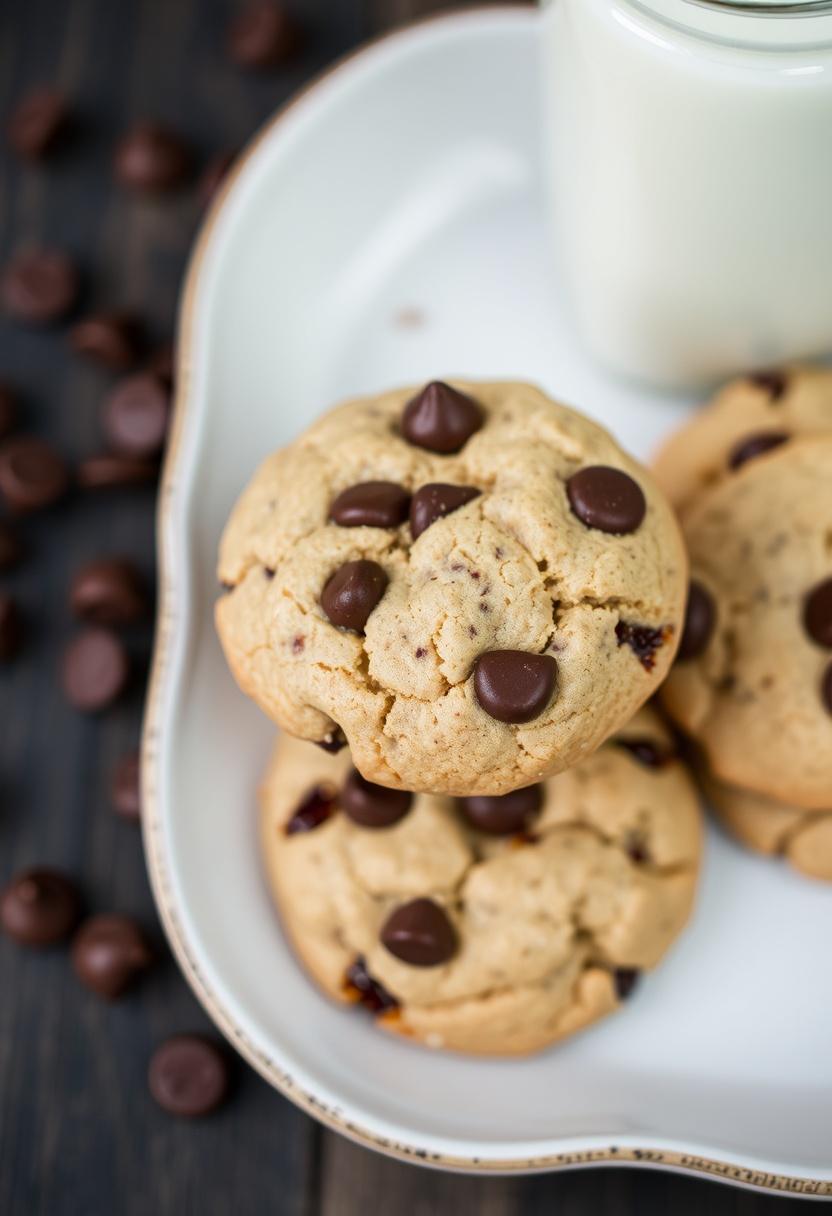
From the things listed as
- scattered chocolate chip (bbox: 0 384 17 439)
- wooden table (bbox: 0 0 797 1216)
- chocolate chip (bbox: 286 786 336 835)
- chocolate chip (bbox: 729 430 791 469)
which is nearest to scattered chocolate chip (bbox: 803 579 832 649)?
chocolate chip (bbox: 729 430 791 469)

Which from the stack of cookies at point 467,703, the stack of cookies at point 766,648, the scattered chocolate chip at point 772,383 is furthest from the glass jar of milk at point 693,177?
the stack of cookies at point 467,703

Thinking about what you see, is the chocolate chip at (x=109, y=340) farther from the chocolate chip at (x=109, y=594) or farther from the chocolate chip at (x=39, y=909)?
the chocolate chip at (x=39, y=909)

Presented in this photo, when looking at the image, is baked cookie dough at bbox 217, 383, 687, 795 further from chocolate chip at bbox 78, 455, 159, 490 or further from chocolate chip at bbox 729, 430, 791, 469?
chocolate chip at bbox 78, 455, 159, 490

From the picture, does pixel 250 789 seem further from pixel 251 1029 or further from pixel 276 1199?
pixel 276 1199

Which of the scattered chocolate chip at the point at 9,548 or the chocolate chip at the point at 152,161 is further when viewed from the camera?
the chocolate chip at the point at 152,161

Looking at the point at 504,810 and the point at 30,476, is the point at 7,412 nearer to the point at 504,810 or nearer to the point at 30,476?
the point at 30,476

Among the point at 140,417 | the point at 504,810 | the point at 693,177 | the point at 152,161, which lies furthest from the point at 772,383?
the point at 152,161

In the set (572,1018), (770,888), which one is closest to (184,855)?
(572,1018)
